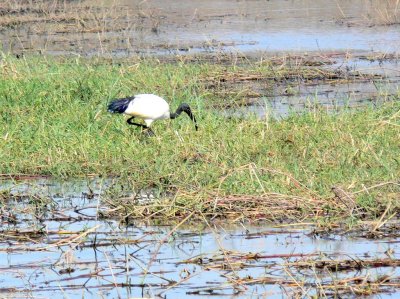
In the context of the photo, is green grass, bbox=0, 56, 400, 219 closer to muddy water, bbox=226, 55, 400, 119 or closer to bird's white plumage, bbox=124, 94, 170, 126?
bird's white plumage, bbox=124, 94, 170, 126

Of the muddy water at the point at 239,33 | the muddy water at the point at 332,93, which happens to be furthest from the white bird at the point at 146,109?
the muddy water at the point at 239,33

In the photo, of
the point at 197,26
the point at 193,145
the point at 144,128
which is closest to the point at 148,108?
the point at 144,128

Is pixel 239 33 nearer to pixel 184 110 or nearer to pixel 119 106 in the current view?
pixel 184 110

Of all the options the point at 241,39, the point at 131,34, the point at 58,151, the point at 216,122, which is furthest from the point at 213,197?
the point at 131,34

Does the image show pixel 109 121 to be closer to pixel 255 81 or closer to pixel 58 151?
pixel 58 151

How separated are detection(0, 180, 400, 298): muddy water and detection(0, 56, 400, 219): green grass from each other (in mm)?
499

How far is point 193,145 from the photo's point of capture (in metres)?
8.10

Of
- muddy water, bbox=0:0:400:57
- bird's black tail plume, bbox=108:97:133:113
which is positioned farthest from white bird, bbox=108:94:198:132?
muddy water, bbox=0:0:400:57

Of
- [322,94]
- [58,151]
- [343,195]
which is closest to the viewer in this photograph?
[343,195]

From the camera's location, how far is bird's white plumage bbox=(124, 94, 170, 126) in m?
9.07

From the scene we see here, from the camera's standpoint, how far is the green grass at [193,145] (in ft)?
23.0

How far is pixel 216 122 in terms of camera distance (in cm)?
918

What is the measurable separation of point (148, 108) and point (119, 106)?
0.83ft

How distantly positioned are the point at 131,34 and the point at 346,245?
12.0 metres
